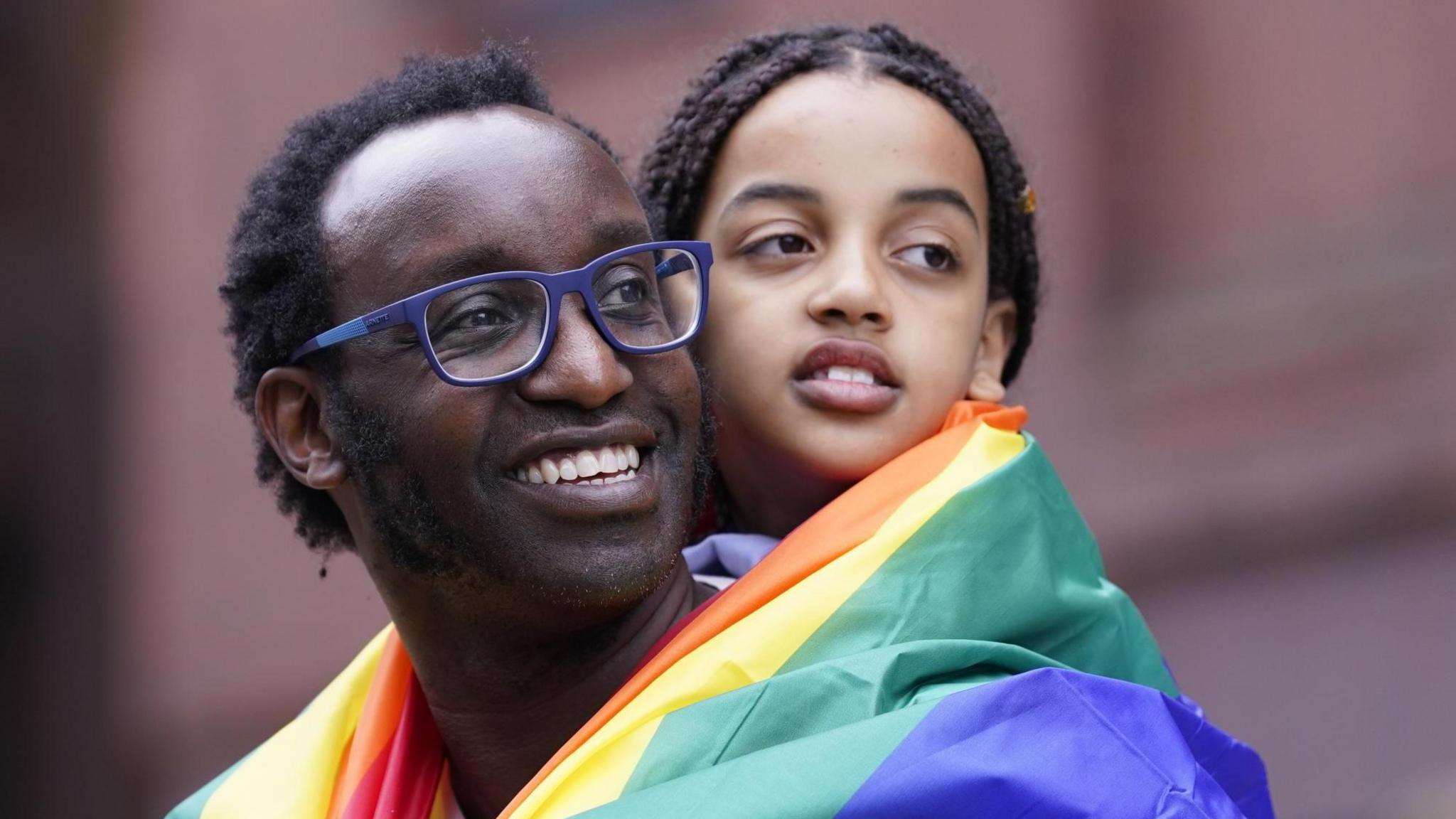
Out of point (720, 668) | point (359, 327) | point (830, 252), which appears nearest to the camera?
point (720, 668)

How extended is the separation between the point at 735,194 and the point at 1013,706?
1.36 metres

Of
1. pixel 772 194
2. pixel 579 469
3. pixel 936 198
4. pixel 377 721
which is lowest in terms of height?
pixel 377 721

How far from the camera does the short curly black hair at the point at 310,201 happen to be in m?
3.17

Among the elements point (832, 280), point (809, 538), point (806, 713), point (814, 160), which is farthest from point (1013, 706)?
point (814, 160)

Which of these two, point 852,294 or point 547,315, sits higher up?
point 547,315

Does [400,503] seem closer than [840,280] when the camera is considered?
Yes

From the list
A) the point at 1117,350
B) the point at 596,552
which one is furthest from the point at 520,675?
the point at 1117,350

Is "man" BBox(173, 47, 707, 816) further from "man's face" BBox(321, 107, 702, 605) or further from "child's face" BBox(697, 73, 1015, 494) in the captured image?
"child's face" BBox(697, 73, 1015, 494)

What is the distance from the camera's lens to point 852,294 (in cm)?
336

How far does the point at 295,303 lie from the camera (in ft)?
10.4

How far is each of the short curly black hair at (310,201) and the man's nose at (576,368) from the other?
453mm

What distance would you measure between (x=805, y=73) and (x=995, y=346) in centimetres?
74

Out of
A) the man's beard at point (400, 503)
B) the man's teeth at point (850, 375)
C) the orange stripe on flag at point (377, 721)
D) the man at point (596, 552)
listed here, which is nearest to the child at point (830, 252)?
Answer: the man's teeth at point (850, 375)

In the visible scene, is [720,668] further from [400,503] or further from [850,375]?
[850,375]
